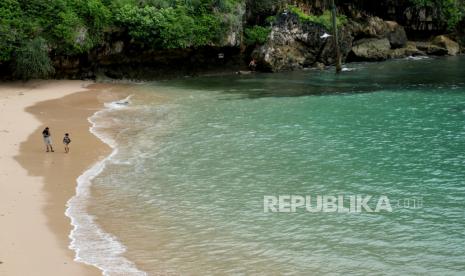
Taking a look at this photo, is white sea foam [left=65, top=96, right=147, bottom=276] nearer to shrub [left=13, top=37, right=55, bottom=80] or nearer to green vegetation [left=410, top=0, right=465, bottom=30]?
shrub [left=13, top=37, right=55, bottom=80]

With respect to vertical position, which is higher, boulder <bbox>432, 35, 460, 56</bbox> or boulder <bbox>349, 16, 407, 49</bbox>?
boulder <bbox>349, 16, 407, 49</bbox>

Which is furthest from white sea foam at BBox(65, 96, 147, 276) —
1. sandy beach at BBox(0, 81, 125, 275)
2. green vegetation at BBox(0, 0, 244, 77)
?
green vegetation at BBox(0, 0, 244, 77)

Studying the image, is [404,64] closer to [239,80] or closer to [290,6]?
[290,6]

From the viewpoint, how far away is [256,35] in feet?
191

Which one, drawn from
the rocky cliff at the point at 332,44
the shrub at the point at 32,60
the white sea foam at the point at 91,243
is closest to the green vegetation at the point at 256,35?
the rocky cliff at the point at 332,44

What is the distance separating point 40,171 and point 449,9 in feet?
212

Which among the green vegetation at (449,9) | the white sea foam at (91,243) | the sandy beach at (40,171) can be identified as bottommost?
the white sea foam at (91,243)

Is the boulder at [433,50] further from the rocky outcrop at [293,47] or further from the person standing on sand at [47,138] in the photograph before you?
the person standing on sand at [47,138]

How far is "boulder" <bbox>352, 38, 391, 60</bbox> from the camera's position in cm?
6631

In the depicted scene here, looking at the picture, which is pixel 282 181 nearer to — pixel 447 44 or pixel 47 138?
pixel 47 138

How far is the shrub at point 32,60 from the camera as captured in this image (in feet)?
143

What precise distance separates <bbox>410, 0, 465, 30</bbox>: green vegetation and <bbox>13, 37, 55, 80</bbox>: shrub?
48.7 meters

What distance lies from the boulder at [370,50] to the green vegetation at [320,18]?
406 cm

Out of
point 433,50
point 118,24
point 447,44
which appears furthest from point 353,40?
point 118,24
